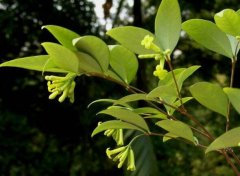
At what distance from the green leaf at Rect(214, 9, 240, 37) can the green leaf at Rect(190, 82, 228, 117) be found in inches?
2.1

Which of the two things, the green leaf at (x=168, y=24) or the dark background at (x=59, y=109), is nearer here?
the green leaf at (x=168, y=24)

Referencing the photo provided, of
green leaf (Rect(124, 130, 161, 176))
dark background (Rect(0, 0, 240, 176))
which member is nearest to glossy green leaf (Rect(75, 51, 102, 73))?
green leaf (Rect(124, 130, 161, 176))

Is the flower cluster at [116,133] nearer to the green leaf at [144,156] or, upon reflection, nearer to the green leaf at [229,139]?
the green leaf at [229,139]

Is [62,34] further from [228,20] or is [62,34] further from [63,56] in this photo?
[228,20]

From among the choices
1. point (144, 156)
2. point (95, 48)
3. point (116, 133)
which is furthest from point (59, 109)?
point (95, 48)

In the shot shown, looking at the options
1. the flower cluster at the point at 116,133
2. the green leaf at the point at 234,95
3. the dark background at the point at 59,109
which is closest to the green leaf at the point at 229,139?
the green leaf at the point at 234,95

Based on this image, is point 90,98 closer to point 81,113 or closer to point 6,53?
point 81,113

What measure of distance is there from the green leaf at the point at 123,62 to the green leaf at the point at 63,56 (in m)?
0.07

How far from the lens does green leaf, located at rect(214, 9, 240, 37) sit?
1.38 ft

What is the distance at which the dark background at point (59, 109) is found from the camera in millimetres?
2225

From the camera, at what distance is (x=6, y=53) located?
92.1 inches

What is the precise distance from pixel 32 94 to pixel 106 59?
Result: 2.02 meters

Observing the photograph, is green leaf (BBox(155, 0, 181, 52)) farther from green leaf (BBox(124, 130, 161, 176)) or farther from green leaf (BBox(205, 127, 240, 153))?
green leaf (BBox(124, 130, 161, 176))

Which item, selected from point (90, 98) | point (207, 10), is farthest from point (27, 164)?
point (207, 10)
